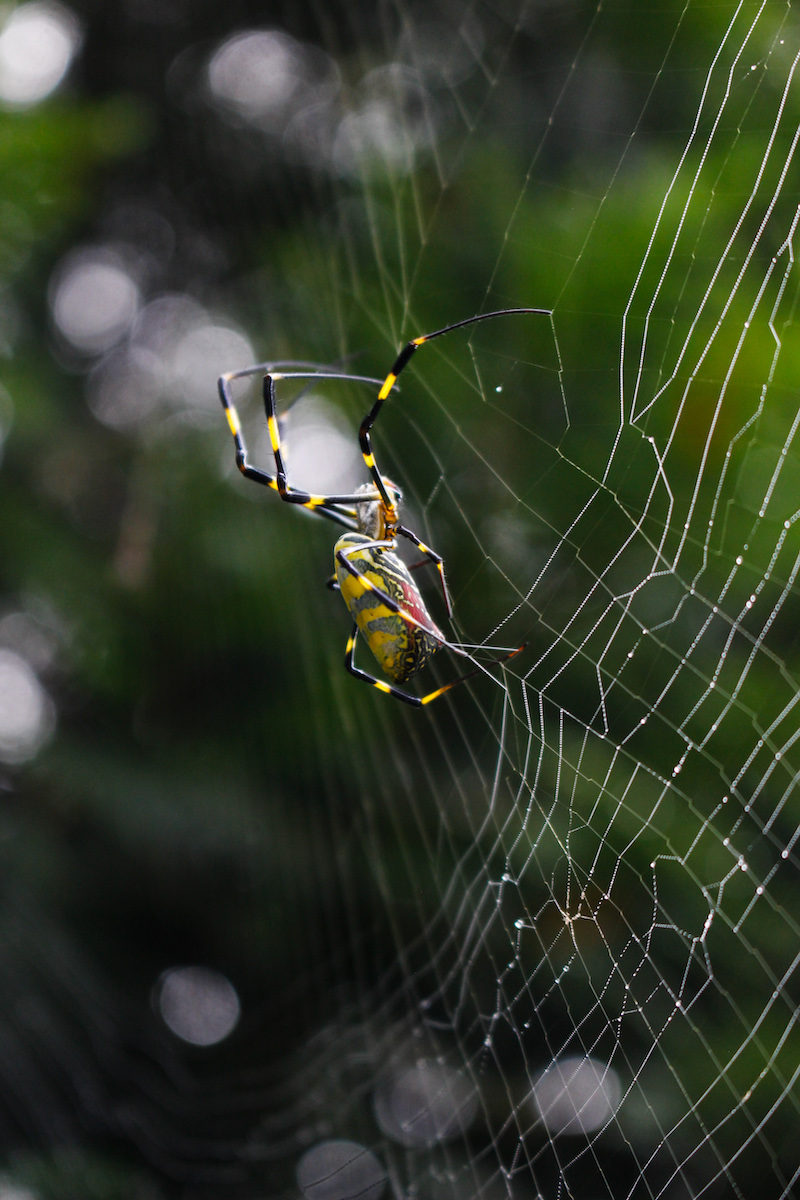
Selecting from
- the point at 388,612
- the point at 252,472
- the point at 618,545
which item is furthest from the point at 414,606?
the point at 252,472

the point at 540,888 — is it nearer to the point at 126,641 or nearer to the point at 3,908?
the point at 126,641

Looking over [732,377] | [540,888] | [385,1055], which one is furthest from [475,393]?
[385,1055]

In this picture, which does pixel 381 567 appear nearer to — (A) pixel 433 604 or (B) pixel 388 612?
(B) pixel 388 612

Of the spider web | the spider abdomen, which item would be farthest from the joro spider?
the spider web

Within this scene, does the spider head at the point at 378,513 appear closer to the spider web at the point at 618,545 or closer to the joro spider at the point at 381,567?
the joro spider at the point at 381,567

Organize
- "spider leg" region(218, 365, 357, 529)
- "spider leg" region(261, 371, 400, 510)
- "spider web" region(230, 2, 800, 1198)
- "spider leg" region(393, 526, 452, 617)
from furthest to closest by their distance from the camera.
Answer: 1. "spider leg" region(218, 365, 357, 529)
2. "spider leg" region(261, 371, 400, 510)
3. "spider leg" region(393, 526, 452, 617)
4. "spider web" region(230, 2, 800, 1198)

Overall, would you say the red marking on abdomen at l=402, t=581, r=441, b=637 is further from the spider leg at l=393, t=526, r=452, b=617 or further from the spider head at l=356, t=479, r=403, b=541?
the spider head at l=356, t=479, r=403, b=541

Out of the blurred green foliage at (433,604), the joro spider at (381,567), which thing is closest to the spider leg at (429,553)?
the joro spider at (381,567)
